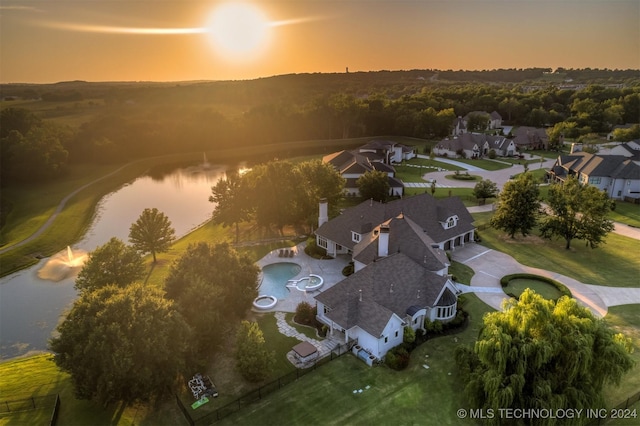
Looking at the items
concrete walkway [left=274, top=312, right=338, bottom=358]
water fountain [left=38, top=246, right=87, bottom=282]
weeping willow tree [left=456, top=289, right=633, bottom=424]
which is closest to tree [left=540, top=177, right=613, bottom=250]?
weeping willow tree [left=456, top=289, right=633, bottom=424]

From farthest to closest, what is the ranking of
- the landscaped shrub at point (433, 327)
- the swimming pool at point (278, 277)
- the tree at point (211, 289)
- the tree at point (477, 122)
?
the tree at point (477, 122) < the swimming pool at point (278, 277) < the landscaped shrub at point (433, 327) < the tree at point (211, 289)

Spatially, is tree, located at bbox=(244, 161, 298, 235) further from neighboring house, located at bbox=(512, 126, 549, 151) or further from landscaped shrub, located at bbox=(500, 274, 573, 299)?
neighboring house, located at bbox=(512, 126, 549, 151)

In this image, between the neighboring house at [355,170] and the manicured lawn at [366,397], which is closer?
the manicured lawn at [366,397]

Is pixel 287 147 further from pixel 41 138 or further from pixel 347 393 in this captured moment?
pixel 347 393

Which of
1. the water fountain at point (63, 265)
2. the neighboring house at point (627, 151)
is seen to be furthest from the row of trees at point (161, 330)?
the neighboring house at point (627, 151)

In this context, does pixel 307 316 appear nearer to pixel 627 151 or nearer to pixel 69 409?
pixel 69 409

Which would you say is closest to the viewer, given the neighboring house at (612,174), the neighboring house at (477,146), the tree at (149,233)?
the tree at (149,233)

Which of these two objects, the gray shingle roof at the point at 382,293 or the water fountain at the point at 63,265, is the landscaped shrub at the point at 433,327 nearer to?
the gray shingle roof at the point at 382,293
